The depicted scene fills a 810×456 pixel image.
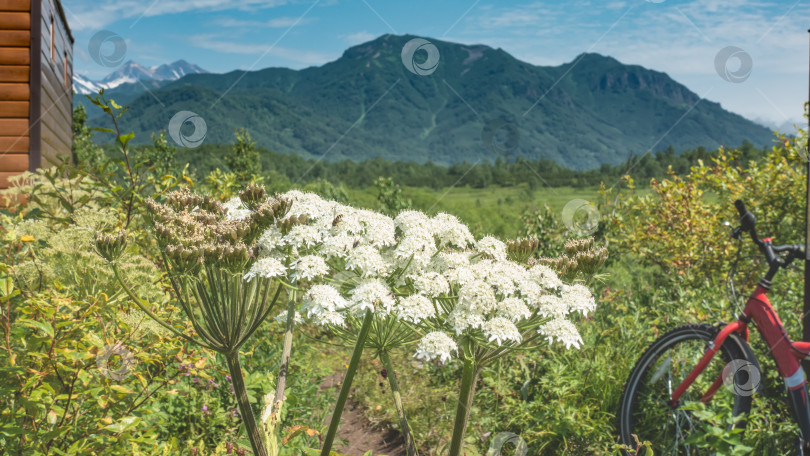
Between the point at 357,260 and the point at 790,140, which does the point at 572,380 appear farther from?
the point at 790,140

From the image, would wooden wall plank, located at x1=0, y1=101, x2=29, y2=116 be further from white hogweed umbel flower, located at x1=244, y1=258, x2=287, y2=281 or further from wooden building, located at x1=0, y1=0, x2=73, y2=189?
white hogweed umbel flower, located at x1=244, y1=258, x2=287, y2=281

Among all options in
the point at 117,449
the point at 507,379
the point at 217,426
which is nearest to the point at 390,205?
the point at 507,379

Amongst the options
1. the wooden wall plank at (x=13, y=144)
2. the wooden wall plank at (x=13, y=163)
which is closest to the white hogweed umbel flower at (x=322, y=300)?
the wooden wall plank at (x=13, y=163)

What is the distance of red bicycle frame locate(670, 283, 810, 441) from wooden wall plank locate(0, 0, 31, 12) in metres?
10.0

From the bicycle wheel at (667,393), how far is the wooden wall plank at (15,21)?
31.4 ft

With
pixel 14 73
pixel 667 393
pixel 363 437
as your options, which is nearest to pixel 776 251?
pixel 667 393

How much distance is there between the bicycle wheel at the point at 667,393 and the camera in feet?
12.7

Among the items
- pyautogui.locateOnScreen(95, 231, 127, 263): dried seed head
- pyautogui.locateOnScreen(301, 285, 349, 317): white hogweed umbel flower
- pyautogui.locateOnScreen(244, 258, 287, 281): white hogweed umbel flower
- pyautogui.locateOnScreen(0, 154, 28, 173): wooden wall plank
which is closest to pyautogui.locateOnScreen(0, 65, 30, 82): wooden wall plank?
pyautogui.locateOnScreen(0, 154, 28, 173): wooden wall plank

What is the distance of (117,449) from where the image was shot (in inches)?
96.3

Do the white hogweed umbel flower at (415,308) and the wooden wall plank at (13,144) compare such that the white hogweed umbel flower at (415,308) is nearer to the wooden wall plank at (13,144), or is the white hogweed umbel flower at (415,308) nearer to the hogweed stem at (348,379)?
the hogweed stem at (348,379)

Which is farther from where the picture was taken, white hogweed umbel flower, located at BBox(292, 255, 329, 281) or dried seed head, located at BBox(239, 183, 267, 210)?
dried seed head, located at BBox(239, 183, 267, 210)

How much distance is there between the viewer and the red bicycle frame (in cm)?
350

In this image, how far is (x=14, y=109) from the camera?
820 centimetres

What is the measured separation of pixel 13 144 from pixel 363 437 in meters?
7.30
